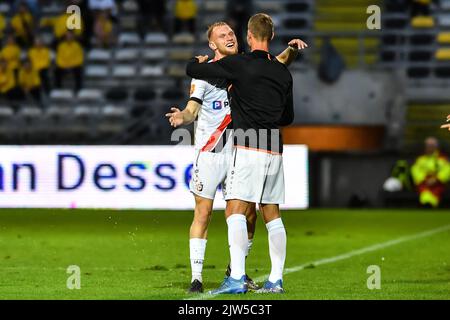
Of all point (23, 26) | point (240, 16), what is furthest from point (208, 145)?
point (23, 26)

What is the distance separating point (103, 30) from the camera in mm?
27281

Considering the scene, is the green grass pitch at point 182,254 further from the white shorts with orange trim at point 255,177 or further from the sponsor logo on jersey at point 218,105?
the sponsor logo on jersey at point 218,105

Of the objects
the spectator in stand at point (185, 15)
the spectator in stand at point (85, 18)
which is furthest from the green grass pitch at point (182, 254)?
the spectator in stand at point (185, 15)

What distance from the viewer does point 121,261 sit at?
12.4 meters

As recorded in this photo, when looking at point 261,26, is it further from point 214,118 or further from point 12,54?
point 12,54

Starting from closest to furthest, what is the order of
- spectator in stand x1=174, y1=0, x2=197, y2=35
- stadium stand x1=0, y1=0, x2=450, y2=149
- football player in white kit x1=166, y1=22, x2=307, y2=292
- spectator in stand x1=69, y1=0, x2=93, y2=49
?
football player in white kit x1=166, y1=22, x2=307, y2=292, stadium stand x1=0, y1=0, x2=450, y2=149, spectator in stand x1=69, y1=0, x2=93, y2=49, spectator in stand x1=174, y1=0, x2=197, y2=35

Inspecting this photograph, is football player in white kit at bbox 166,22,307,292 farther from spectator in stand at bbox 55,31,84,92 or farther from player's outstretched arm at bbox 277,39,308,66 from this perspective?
spectator in stand at bbox 55,31,84,92

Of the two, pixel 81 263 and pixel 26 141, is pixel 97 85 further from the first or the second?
pixel 81 263

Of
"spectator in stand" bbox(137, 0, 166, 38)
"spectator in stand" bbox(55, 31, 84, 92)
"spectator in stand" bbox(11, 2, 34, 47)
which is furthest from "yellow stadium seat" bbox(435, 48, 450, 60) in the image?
"spectator in stand" bbox(11, 2, 34, 47)

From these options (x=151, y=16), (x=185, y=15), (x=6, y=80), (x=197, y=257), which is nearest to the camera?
(x=197, y=257)

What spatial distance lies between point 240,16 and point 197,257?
644 inches

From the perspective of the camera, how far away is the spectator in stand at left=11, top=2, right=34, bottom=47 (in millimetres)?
27188

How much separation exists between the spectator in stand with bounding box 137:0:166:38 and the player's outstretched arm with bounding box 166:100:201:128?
60.9ft
